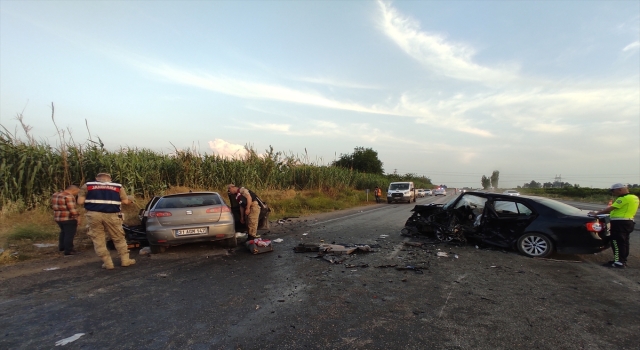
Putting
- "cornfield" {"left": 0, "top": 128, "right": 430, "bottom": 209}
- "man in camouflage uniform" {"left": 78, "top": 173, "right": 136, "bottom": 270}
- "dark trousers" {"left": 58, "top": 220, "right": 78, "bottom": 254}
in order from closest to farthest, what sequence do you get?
"man in camouflage uniform" {"left": 78, "top": 173, "right": 136, "bottom": 270}, "dark trousers" {"left": 58, "top": 220, "right": 78, "bottom": 254}, "cornfield" {"left": 0, "top": 128, "right": 430, "bottom": 209}

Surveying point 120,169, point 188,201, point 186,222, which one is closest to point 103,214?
point 186,222

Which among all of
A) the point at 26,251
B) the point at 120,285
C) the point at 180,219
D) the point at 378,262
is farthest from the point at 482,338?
the point at 26,251

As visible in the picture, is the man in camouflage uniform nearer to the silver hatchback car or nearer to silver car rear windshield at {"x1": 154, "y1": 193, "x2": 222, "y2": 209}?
the silver hatchback car

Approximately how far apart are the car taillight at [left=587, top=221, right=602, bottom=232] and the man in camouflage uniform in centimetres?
873

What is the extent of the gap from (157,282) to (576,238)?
7590 mm

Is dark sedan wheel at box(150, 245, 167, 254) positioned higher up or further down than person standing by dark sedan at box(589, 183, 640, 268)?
further down

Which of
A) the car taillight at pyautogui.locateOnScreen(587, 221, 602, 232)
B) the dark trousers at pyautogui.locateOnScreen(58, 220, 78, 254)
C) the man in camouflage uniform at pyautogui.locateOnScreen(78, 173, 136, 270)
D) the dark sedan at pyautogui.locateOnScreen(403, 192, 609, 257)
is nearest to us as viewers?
the man in camouflage uniform at pyautogui.locateOnScreen(78, 173, 136, 270)

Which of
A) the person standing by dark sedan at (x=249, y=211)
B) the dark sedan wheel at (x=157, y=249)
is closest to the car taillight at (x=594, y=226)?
the person standing by dark sedan at (x=249, y=211)

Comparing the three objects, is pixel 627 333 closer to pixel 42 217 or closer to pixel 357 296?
pixel 357 296

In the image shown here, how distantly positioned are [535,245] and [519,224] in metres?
0.51

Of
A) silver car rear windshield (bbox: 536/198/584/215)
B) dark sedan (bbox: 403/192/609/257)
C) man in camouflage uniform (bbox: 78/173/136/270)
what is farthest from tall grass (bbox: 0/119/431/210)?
silver car rear windshield (bbox: 536/198/584/215)

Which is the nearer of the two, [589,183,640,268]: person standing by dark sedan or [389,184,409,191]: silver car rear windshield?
[589,183,640,268]: person standing by dark sedan

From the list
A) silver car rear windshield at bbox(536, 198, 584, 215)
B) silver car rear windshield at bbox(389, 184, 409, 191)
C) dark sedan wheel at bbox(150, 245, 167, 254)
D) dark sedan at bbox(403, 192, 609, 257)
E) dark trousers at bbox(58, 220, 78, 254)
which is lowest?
dark sedan wheel at bbox(150, 245, 167, 254)

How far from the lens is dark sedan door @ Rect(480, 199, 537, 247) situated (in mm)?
7387
